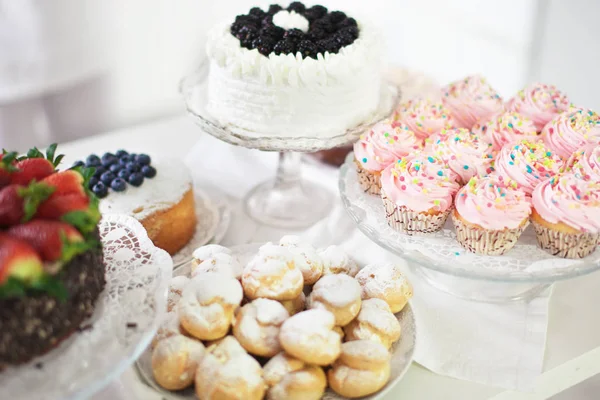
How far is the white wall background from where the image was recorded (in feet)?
7.73

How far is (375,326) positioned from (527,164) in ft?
1.72

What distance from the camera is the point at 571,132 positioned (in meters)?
1.36

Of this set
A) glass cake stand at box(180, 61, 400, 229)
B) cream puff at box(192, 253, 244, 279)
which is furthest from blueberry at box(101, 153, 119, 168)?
cream puff at box(192, 253, 244, 279)

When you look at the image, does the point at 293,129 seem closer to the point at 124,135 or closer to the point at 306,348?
the point at 306,348

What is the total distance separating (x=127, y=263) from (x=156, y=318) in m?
0.16

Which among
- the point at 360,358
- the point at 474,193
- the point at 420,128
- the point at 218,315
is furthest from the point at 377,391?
the point at 420,128

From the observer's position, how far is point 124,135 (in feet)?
6.59

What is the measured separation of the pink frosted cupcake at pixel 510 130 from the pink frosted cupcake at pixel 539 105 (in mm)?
70

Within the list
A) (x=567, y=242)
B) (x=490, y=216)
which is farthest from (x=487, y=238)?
(x=567, y=242)

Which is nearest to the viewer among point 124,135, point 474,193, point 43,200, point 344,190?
point 43,200

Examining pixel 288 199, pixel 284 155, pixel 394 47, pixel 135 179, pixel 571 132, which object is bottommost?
pixel 394 47

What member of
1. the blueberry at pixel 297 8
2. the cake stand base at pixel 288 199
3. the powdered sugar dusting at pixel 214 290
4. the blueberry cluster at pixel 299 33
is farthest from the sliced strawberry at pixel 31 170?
the blueberry at pixel 297 8

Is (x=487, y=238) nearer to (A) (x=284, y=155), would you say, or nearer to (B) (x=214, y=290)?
(B) (x=214, y=290)

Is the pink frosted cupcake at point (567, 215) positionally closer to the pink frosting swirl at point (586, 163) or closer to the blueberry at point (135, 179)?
the pink frosting swirl at point (586, 163)
